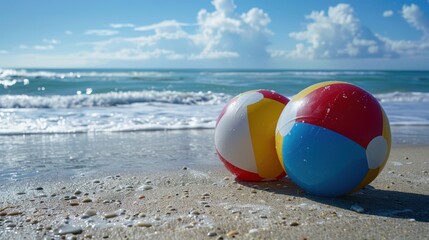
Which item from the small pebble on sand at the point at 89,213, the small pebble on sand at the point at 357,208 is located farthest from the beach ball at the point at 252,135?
the small pebble on sand at the point at 89,213

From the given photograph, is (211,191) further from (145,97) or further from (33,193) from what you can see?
(145,97)

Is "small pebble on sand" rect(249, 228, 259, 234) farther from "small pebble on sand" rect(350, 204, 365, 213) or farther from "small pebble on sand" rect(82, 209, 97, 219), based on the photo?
"small pebble on sand" rect(82, 209, 97, 219)

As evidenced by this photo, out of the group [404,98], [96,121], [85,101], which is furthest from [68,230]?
[404,98]

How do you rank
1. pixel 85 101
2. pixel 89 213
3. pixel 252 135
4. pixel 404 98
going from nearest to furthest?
pixel 89 213 → pixel 252 135 → pixel 85 101 → pixel 404 98

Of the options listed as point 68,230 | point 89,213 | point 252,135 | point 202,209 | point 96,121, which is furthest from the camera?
point 96,121

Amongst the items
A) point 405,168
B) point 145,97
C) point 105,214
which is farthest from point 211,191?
point 145,97

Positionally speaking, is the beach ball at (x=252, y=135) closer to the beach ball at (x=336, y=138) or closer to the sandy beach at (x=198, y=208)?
the sandy beach at (x=198, y=208)

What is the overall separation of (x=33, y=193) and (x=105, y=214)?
3.97 feet

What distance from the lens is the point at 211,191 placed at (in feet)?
14.9

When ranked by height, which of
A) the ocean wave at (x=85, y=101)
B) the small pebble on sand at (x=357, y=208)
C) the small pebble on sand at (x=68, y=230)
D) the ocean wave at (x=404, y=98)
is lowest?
the ocean wave at (x=404, y=98)

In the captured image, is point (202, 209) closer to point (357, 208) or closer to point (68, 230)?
point (68, 230)

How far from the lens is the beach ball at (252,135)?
452 centimetres

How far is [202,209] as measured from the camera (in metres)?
3.88

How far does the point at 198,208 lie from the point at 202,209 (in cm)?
5
